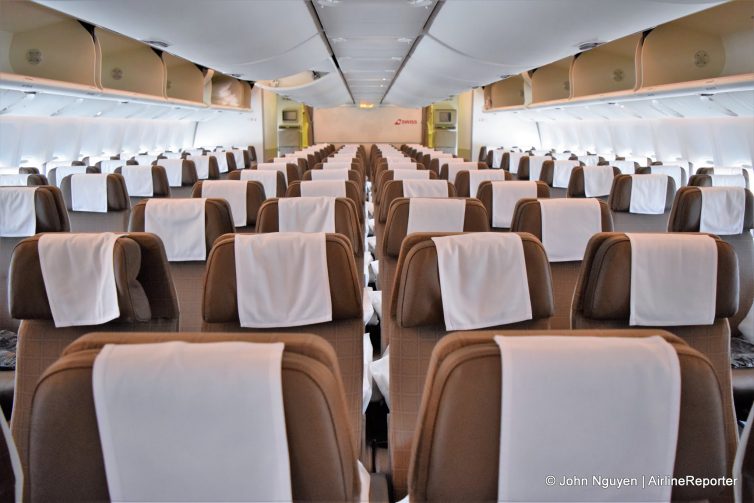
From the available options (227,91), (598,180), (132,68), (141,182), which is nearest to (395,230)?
(141,182)

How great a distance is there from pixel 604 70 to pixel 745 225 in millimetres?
6427

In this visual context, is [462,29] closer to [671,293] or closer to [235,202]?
[235,202]

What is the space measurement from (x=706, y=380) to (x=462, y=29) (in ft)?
12.9

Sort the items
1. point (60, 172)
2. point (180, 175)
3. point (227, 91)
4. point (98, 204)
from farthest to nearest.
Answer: point (227, 91), point (180, 175), point (60, 172), point (98, 204)

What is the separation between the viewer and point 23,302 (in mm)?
2121

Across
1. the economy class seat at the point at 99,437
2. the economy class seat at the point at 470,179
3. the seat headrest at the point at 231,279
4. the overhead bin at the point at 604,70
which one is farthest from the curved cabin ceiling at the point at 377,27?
the overhead bin at the point at 604,70

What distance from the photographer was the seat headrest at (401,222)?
3283 millimetres

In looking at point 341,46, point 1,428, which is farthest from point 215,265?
point 341,46

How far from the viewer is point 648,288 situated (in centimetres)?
207

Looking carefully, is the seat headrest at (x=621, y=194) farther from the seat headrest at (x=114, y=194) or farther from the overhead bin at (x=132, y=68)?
the overhead bin at (x=132, y=68)

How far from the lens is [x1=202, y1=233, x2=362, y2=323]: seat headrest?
2.14m

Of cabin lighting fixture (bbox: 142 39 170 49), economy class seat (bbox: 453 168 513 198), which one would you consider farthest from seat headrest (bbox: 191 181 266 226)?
economy class seat (bbox: 453 168 513 198)

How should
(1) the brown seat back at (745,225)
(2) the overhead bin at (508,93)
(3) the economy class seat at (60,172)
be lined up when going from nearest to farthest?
(1) the brown seat back at (745,225) → (3) the economy class seat at (60,172) → (2) the overhead bin at (508,93)

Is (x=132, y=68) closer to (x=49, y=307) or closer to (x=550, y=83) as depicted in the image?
(x=49, y=307)
